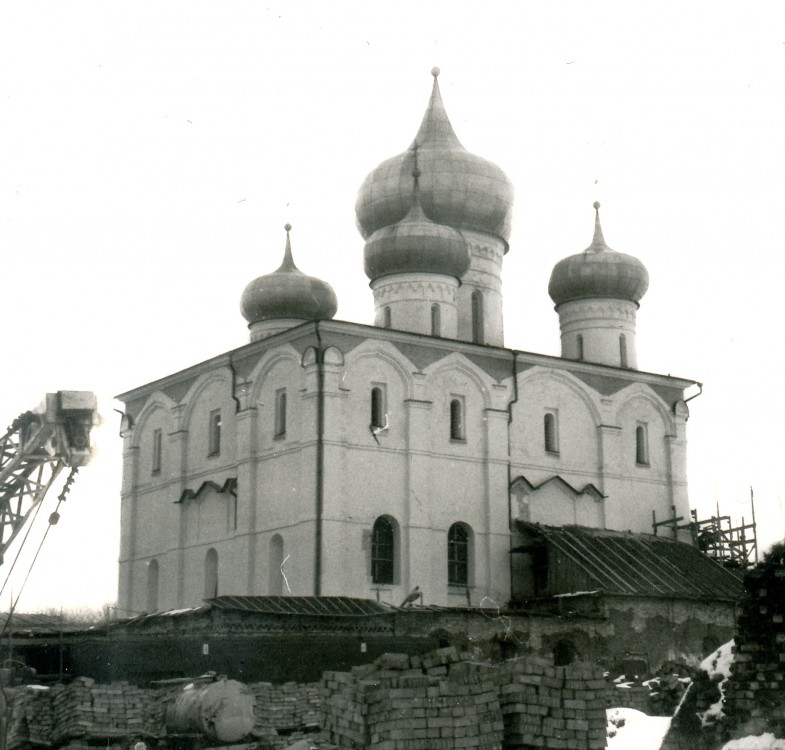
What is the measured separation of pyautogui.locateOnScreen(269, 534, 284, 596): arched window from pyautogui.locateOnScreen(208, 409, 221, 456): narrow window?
322 cm

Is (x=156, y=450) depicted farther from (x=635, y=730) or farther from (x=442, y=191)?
(x=635, y=730)

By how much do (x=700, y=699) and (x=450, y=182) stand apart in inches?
834

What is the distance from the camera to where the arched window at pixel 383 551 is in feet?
90.3

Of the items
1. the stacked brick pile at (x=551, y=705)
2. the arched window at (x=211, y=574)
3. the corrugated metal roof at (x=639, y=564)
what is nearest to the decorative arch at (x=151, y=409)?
the arched window at (x=211, y=574)

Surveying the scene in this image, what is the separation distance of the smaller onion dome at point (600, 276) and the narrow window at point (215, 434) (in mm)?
9508

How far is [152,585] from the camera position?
31484 mm

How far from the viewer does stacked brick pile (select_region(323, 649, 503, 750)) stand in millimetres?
12773

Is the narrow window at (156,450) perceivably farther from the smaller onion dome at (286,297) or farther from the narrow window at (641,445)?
the narrow window at (641,445)

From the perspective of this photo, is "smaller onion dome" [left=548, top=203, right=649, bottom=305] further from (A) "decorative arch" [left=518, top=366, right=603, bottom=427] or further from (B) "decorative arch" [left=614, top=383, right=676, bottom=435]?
(A) "decorative arch" [left=518, top=366, right=603, bottom=427]

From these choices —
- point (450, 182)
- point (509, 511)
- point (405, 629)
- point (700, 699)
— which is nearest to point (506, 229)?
point (450, 182)

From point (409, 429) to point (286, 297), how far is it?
20.0ft

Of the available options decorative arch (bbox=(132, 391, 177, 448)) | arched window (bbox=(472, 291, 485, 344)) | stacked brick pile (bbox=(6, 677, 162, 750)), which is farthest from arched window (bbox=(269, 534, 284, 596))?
stacked brick pile (bbox=(6, 677, 162, 750))

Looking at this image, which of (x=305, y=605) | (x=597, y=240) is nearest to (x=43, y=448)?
(x=305, y=605)

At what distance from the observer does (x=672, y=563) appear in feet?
96.7
